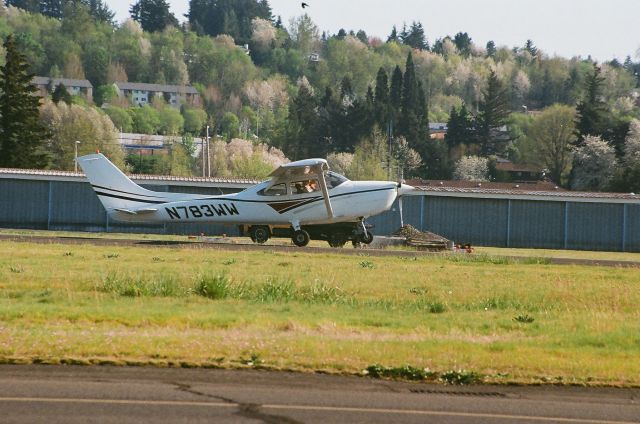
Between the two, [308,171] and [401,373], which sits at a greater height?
[308,171]

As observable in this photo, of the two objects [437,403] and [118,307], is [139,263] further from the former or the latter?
[437,403]

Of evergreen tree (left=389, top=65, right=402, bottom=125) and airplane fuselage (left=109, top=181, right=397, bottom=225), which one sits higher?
evergreen tree (left=389, top=65, right=402, bottom=125)

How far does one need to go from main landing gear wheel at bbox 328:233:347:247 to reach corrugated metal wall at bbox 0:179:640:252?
12.8m

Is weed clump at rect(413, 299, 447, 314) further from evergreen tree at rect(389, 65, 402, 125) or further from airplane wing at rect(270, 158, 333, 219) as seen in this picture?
evergreen tree at rect(389, 65, 402, 125)

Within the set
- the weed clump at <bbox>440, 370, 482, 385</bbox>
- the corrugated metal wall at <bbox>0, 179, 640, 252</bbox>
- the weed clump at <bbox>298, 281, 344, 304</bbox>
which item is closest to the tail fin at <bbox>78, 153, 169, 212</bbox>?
the corrugated metal wall at <bbox>0, 179, 640, 252</bbox>

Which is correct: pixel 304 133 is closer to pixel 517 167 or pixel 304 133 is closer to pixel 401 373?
pixel 517 167

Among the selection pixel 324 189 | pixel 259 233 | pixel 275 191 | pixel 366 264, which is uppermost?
pixel 324 189

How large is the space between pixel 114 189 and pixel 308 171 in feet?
21.9

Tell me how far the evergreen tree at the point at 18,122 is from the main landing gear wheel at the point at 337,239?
32188 millimetres

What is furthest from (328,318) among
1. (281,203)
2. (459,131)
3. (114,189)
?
(459,131)

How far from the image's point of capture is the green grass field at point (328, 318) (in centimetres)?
1371

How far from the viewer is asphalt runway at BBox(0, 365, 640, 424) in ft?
35.3

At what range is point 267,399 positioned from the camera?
11.6m

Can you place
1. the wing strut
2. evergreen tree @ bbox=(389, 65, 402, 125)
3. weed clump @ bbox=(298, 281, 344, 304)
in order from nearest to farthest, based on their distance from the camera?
weed clump @ bbox=(298, 281, 344, 304)
the wing strut
evergreen tree @ bbox=(389, 65, 402, 125)
